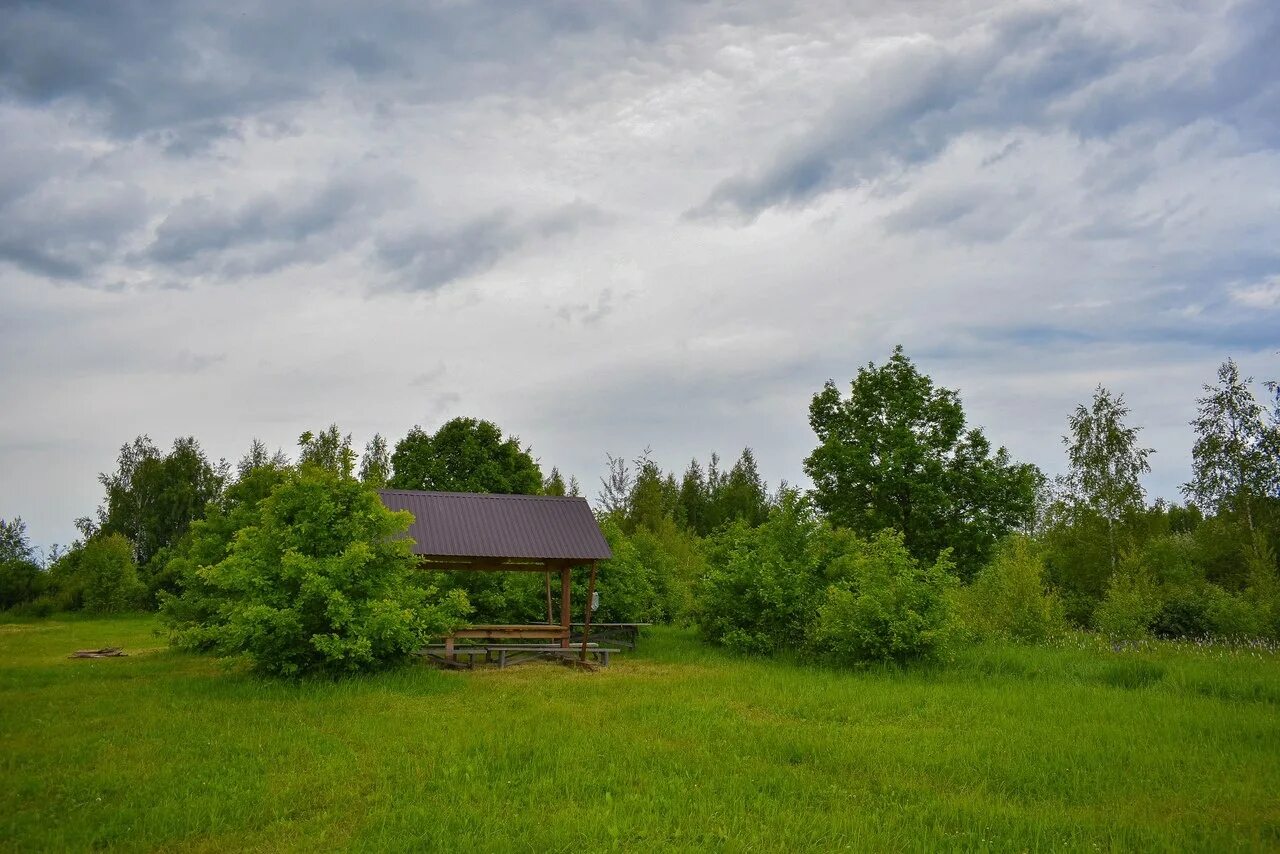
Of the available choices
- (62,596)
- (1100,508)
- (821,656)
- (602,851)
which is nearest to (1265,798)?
(602,851)

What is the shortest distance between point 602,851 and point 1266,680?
12.5 meters

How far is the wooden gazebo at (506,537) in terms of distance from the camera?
57.4 ft

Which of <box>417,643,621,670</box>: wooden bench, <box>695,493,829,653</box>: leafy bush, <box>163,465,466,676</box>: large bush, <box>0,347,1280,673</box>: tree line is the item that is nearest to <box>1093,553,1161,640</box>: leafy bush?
<box>0,347,1280,673</box>: tree line

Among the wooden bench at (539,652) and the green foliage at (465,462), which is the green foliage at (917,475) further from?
the green foliage at (465,462)

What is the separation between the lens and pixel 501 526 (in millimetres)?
18688

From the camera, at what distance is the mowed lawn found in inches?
265

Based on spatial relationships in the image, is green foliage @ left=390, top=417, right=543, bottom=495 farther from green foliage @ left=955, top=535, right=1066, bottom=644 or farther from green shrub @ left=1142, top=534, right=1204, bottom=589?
green shrub @ left=1142, top=534, right=1204, bottom=589

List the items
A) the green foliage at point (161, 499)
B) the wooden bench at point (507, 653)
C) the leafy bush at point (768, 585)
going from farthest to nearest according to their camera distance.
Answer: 1. the green foliage at point (161, 499)
2. the leafy bush at point (768, 585)
3. the wooden bench at point (507, 653)

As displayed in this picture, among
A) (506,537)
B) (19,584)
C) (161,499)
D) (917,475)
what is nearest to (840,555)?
(917,475)

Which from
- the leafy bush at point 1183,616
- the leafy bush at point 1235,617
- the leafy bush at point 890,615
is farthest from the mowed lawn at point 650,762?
the leafy bush at point 1183,616

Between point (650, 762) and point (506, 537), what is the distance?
9960 millimetres

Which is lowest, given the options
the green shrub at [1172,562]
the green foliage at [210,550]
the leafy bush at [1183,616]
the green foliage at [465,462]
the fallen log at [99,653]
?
the leafy bush at [1183,616]

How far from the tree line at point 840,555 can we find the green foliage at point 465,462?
99 millimetres

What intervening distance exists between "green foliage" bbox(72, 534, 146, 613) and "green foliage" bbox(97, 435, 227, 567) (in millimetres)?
10636
